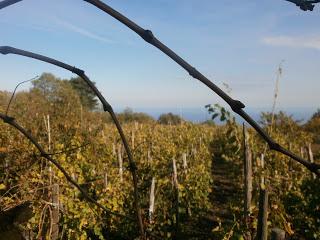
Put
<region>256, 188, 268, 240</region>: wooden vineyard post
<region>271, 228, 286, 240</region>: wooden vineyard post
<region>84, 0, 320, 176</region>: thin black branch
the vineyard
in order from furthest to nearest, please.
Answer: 1. the vineyard
2. <region>271, 228, 286, 240</region>: wooden vineyard post
3. <region>256, 188, 268, 240</region>: wooden vineyard post
4. <region>84, 0, 320, 176</region>: thin black branch

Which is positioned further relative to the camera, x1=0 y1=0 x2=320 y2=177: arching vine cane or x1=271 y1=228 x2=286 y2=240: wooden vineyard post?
x1=271 y1=228 x2=286 y2=240: wooden vineyard post

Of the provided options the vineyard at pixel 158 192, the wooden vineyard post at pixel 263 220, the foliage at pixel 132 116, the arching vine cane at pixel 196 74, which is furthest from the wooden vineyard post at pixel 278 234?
the foliage at pixel 132 116

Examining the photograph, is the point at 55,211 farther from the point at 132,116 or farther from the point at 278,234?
the point at 132,116

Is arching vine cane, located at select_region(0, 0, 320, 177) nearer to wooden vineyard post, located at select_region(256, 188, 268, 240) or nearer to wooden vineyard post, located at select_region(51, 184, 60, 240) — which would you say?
wooden vineyard post, located at select_region(256, 188, 268, 240)

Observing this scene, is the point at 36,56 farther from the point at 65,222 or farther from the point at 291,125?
the point at 291,125

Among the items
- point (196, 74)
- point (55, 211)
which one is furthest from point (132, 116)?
point (196, 74)

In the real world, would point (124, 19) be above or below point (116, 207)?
above

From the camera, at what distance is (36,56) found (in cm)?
50

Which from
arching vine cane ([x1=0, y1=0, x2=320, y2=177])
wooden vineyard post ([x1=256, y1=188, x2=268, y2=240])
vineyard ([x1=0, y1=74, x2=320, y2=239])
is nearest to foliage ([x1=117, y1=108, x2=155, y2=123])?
vineyard ([x1=0, y1=74, x2=320, y2=239])

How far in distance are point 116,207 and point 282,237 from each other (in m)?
4.52

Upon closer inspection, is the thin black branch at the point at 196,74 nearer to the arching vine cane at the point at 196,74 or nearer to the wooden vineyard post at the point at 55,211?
the arching vine cane at the point at 196,74

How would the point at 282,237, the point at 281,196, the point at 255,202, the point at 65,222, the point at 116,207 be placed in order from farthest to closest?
1. the point at 281,196
2. the point at 116,207
3. the point at 255,202
4. the point at 65,222
5. the point at 282,237

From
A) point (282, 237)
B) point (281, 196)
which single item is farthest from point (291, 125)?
point (282, 237)

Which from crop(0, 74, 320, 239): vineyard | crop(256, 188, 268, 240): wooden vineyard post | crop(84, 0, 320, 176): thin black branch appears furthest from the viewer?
crop(0, 74, 320, 239): vineyard
